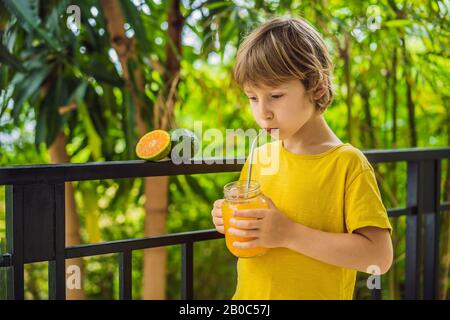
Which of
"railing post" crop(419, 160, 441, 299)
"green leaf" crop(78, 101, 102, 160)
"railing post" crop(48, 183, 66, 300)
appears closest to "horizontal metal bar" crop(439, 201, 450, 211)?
"railing post" crop(419, 160, 441, 299)

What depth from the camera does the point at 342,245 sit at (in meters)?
0.90

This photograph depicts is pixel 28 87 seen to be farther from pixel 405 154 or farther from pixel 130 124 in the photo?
pixel 405 154

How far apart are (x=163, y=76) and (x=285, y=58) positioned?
134 centimetres

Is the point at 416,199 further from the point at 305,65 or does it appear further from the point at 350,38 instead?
the point at 305,65

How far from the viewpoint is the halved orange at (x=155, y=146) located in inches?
43.7

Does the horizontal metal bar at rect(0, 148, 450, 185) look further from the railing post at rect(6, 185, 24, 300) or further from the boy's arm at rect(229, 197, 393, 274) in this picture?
the boy's arm at rect(229, 197, 393, 274)

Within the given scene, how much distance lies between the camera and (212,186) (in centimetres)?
335

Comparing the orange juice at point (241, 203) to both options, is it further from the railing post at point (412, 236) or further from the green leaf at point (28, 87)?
the green leaf at point (28, 87)

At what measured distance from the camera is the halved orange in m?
1.11

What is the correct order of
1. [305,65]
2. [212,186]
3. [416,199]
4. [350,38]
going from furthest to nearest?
1. [212,186]
2. [350,38]
3. [416,199]
4. [305,65]

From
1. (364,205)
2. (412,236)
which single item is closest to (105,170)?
(364,205)
